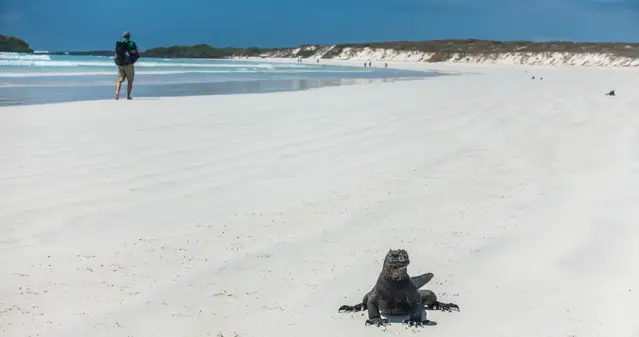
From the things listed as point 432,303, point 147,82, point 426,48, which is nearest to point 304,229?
point 432,303

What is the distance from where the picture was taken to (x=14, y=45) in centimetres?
9369

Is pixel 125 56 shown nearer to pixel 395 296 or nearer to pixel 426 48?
pixel 395 296

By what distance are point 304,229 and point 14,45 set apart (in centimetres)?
10221

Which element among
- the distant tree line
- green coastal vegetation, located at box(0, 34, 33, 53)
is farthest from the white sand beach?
the distant tree line

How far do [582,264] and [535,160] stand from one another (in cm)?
320

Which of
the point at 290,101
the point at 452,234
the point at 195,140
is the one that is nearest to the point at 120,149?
the point at 195,140

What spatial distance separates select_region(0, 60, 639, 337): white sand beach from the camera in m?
2.79

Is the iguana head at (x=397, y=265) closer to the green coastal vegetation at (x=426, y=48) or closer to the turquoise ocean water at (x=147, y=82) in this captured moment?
the turquoise ocean water at (x=147, y=82)

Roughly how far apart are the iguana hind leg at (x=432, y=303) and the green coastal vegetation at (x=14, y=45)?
307 feet

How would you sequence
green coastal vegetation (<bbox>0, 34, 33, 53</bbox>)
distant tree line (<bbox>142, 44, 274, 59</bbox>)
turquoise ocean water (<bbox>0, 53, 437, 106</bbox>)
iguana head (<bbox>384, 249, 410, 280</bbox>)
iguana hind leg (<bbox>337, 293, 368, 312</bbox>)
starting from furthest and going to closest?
distant tree line (<bbox>142, 44, 274, 59</bbox>), green coastal vegetation (<bbox>0, 34, 33, 53</bbox>), turquoise ocean water (<bbox>0, 53, 437, 106</bbox>), iguana hind leg (<bbox>337, 293, 368, 312</bbox>), iguana head (<bbox>384, 249, 410, 280</bbox>)

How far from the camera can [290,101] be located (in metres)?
13.1

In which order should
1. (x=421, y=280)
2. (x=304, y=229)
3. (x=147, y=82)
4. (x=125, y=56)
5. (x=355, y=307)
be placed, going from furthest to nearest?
(x=147, y=82) → (x=125, y=56) → (x=304, y=229) → (x=421, y=280) → (x=355, y=307)

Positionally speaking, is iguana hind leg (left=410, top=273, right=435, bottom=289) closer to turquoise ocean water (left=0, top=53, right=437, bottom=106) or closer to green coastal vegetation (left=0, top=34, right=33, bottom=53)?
turquoise ocean water (left=0, top=53, right=437, bottom=106)

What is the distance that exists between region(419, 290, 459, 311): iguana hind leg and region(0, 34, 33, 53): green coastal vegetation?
93.6 metres
